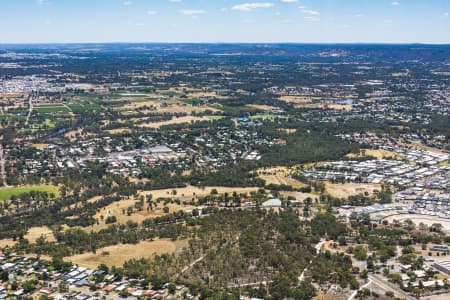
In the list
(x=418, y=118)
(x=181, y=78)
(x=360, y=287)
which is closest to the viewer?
(x=360, y=287)

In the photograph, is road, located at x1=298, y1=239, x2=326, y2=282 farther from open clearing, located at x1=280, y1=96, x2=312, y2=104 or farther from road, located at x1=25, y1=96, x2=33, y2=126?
open clearing, located at x1=280, y1=96, x2=312, y2=104

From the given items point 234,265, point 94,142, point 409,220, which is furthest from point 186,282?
point 94,142

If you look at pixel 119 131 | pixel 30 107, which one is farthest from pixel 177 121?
pixel 30 107

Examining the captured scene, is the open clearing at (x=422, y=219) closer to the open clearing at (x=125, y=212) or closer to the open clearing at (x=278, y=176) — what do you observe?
Answer: the open clearing at (x=278, y=176)

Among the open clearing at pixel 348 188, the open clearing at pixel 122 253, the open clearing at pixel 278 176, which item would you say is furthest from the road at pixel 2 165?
the open clearing at pixel 348 188

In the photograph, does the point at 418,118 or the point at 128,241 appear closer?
the point at 128,241

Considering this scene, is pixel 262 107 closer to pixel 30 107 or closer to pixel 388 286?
pixel 30 107

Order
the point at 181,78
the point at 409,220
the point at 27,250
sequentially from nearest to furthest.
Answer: the point at 27,250 → the point at 409,220 → the point at 181,78

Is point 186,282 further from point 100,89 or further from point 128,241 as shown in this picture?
point 100,89
